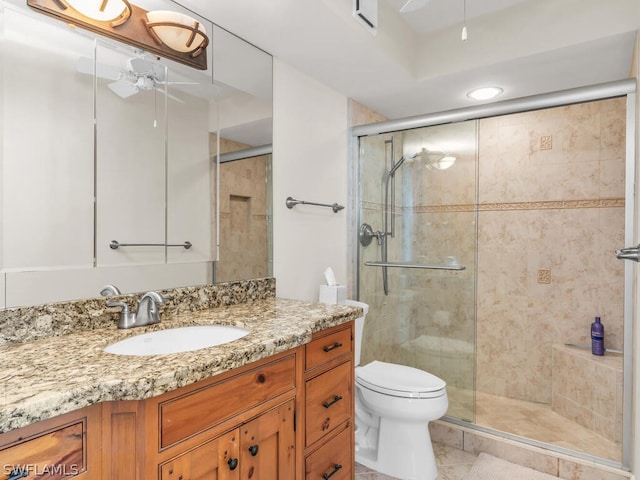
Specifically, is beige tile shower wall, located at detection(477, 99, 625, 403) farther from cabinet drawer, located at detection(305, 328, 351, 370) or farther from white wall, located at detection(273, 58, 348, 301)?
cabinet drawer, located at detection(305, 328, 351, 370)

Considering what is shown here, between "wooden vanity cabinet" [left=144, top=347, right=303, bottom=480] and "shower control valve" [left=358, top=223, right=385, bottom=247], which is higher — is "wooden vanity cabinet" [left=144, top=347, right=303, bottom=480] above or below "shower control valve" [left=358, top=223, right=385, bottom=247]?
below

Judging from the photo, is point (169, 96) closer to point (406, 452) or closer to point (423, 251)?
point (423, 251)

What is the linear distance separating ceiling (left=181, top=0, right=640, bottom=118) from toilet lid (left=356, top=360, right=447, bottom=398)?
1.70 m

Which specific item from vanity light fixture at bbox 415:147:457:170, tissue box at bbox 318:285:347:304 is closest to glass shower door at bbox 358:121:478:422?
vanity light fixture at bbox 415:147:457:170

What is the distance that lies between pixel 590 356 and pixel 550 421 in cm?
50

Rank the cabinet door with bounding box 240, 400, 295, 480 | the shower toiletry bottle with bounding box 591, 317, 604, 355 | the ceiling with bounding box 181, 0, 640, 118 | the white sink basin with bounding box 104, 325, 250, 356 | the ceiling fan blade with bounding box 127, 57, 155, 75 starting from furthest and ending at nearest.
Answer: the shower toiletry bottle with bounding box 591, 317, 604, 355 → the ceiling with bounding box 181, 0, 640, 118 → the ceiling fan blade with bounding box 127, 57, 155, 75 → the white sink basin with bounding box 104, 325, 250, 356 → the cabinet door with bounding box 240, 400, 295, 480

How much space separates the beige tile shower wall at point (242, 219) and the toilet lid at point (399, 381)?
80cm

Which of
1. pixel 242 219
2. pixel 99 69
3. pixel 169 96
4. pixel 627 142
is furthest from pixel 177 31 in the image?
pixel 627 142

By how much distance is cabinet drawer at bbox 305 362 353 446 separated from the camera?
135 centimetres

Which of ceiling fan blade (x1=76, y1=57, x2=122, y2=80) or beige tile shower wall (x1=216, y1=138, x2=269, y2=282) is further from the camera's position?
beige tile shower wall (x1=216, y1=138, x2=269, y2=282)

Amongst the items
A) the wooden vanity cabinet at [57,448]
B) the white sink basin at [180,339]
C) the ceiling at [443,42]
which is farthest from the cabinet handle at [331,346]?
the ceiling at [443,42]

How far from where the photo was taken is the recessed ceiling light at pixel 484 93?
8.05 feet

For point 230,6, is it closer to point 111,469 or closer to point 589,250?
point 111,469

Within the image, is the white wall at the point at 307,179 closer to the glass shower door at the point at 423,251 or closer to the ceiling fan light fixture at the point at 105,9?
the glass shower door at the point at 423,251
